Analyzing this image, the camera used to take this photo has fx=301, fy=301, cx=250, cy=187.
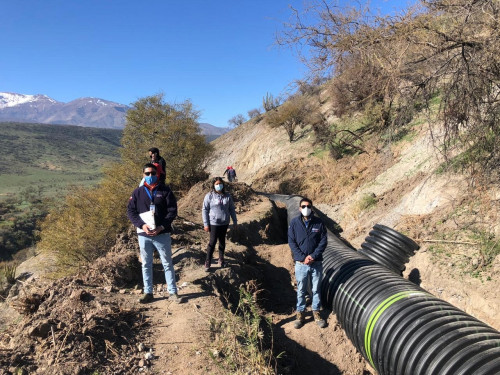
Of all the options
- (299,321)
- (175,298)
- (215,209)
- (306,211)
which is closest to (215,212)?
(215,209)

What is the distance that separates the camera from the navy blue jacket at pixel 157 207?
433cm

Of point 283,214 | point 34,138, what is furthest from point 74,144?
point 283,214

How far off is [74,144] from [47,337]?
209271 millimetres

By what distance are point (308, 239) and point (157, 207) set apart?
2.24 m

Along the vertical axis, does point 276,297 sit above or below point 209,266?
below

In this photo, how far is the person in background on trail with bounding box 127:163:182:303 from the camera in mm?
4285

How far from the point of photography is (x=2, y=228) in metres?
49.8

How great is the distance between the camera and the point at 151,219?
13.9ft

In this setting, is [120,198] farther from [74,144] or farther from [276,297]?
[74,144]

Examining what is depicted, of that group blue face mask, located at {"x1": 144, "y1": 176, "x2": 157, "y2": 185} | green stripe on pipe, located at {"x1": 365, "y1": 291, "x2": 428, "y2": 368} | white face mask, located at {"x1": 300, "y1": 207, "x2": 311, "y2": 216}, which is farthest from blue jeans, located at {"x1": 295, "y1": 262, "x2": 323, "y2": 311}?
blue face mask, located at {"x1": 144, "y1": 176, "x2": 157, "y2": 185}

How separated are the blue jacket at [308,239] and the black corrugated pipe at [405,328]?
0.84 metres

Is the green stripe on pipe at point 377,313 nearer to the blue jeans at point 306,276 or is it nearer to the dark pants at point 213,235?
the blue jeans at point 306,276

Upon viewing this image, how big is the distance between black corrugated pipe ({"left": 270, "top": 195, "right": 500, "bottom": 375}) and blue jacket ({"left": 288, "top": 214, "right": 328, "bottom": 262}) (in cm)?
84

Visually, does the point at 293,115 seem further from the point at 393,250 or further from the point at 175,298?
the point at 175,298
